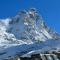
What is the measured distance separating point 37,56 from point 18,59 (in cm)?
257

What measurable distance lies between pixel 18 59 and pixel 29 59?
1809 millimetres

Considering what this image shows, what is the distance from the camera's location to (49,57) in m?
30.4

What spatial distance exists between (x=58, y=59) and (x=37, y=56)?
2.38 meters

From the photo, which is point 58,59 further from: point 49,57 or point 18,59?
point 18,59

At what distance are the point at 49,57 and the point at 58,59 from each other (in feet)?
3.76

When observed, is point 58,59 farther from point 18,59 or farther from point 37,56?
point 18,59

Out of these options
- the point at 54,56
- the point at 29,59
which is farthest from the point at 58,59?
the point at 29,59

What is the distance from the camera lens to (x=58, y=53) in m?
32.0

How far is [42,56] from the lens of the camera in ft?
99.8

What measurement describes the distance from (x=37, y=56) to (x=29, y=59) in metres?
0.96

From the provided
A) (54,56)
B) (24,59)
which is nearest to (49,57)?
(54,56)

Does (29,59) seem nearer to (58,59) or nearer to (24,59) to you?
(24,59)

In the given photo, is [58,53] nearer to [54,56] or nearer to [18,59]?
[54,56]

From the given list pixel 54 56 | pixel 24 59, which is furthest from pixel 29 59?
pixel 54 56
